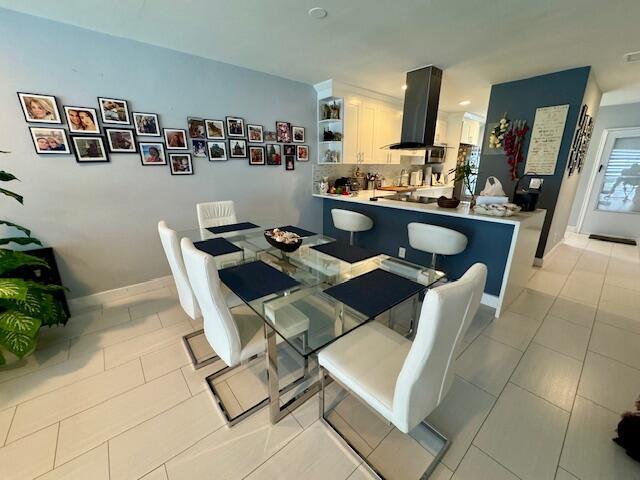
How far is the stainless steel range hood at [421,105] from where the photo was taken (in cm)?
296

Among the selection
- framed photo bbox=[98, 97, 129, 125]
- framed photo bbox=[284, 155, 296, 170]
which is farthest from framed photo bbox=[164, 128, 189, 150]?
framed photo bbox=[284, 155, 296, 170]

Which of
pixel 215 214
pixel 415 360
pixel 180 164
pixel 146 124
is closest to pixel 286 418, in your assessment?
pixel 415 360

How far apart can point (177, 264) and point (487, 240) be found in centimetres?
268

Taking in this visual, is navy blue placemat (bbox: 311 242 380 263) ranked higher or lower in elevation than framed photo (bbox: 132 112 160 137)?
lower

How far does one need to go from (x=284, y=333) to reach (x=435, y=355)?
672 mm

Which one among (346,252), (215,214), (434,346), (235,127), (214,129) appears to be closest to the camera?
(434,346)

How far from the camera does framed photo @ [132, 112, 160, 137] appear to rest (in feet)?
8.09

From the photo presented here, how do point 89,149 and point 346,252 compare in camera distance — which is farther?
point 89,149

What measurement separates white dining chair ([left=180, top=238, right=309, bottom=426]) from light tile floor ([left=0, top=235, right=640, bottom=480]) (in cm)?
23

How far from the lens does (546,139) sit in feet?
10.6

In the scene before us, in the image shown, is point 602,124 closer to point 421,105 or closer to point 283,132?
point 421,105

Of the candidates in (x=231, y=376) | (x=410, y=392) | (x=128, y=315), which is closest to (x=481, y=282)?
(x=410, y=392)

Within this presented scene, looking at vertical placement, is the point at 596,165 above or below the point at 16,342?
above

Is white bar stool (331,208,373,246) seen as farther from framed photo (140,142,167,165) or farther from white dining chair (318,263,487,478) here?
framed photo (140,142,167,165)
